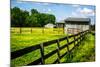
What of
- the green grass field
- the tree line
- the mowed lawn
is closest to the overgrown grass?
the green grass field

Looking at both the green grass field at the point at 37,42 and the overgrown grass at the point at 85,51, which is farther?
the overgrown grass at the point at 85,51

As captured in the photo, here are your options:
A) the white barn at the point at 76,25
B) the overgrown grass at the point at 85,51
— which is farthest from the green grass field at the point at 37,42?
the white barn at the point at 76,25

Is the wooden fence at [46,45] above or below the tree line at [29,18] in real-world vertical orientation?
below

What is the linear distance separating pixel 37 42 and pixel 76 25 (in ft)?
1.76

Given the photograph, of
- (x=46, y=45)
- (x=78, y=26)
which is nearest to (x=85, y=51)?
(x=78, y=26)

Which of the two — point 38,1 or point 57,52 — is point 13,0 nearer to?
point 38,1

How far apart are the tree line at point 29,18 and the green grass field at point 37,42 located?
0.06 m

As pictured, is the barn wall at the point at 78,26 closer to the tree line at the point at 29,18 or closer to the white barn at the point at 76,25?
the white barn at the point at 76,25

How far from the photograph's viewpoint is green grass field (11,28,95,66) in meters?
2.13

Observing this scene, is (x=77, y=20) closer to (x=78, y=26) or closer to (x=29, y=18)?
(x=78, y=26)

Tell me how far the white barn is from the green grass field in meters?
0.10

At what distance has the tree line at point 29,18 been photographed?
2.13 metres

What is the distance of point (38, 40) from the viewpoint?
2250mm
